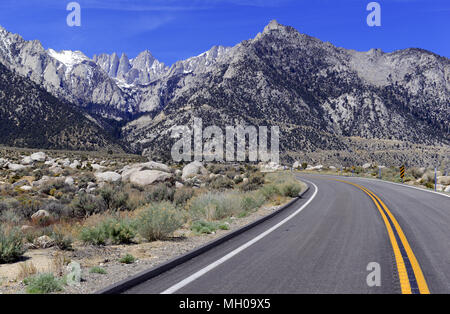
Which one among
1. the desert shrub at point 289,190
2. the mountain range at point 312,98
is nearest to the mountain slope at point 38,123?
the mountain range at point 312,98

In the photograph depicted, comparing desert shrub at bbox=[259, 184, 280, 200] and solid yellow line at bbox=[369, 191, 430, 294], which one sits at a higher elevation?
solid yellow line at bbox=[369, 191, 430, 294]

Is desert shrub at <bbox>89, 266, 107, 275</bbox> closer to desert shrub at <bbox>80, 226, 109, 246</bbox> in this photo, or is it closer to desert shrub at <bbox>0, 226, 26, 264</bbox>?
desert shrub at <bbox>0, 226, 26, 264</bbox>

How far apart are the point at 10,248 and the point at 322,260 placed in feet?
→ 20.0

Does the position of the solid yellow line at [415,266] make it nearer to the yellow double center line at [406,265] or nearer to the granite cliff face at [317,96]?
the yellow double center line at [406,265]

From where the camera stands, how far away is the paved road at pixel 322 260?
5.05 meters

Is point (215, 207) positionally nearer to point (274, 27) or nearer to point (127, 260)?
point (127, 260)

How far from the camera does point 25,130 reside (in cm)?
9644

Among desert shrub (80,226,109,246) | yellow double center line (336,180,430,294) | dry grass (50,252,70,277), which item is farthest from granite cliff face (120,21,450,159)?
dry grass (50,252,70,277)

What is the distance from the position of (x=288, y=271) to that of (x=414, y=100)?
583 feet

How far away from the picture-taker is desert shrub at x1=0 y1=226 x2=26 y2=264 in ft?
22.2

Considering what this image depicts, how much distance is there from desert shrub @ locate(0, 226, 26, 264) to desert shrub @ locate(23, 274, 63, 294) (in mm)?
2135

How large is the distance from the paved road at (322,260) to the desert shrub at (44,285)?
3.80 feet

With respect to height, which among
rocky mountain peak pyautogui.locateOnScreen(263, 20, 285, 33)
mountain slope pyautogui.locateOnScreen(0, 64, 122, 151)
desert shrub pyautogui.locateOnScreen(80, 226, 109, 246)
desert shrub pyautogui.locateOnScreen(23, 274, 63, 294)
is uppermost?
rocky mountain peak pyautogui.locateOnScreen(263, 20, 285, 33)
